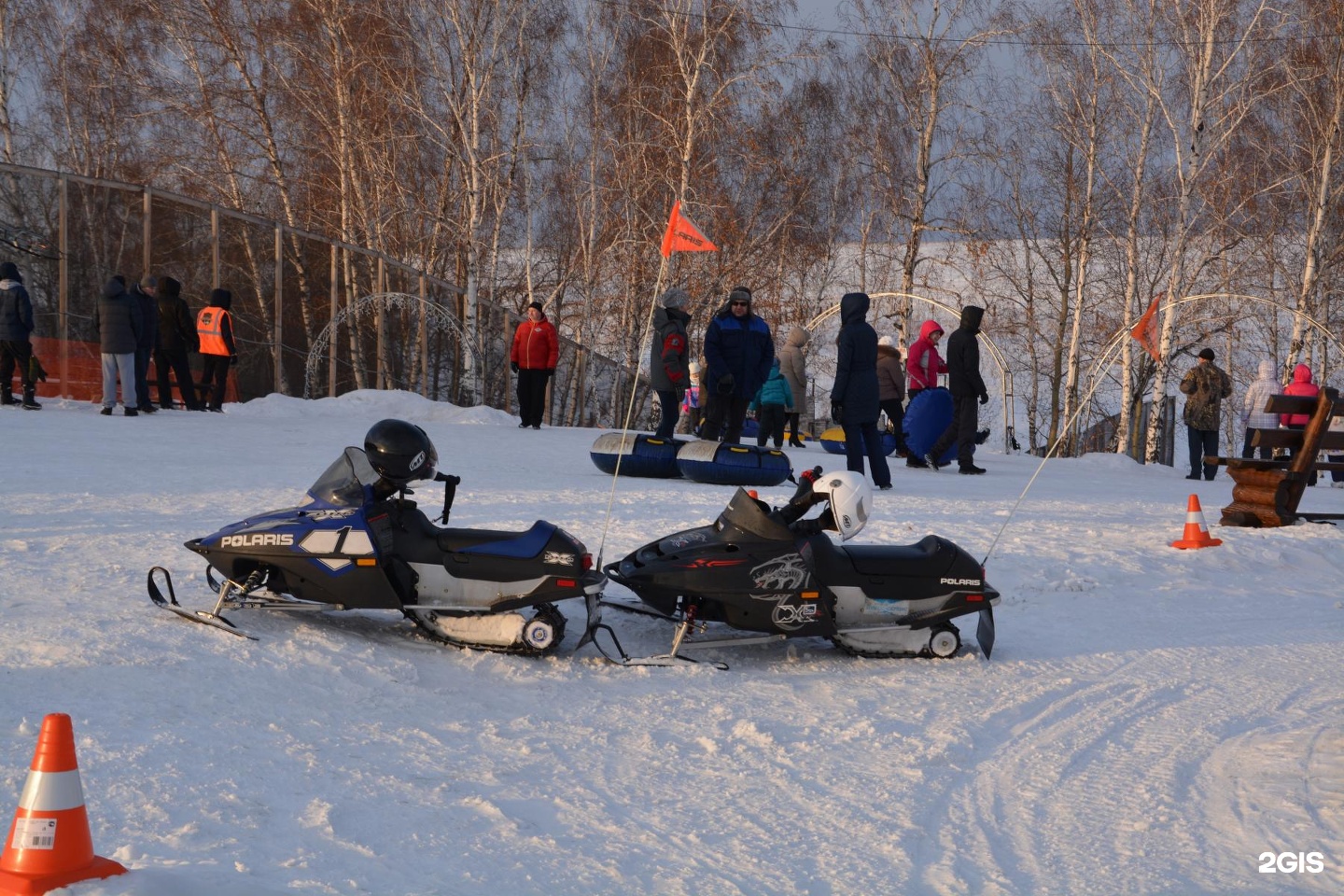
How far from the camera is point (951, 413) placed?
15.0 m

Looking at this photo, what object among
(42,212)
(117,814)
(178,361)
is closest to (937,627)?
(117,814)

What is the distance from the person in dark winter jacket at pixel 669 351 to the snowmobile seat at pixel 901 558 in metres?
6.17

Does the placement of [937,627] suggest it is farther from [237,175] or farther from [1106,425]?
[1106,425]

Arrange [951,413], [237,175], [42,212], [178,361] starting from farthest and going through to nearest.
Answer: [237,175] → [42,212] → [178,361] → [951,413]

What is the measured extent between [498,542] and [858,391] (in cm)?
633

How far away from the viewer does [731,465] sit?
11375mm

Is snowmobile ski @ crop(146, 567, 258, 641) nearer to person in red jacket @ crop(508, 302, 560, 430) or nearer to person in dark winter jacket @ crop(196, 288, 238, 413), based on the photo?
person in red jacket @ crop(508, 302, 560, 430)

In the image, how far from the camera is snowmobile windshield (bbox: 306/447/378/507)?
5.63m

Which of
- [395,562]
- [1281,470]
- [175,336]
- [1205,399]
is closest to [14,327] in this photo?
[175,336]

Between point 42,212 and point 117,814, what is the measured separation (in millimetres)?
17939

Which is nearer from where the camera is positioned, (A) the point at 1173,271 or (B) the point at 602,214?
(A) the point at 1173,271

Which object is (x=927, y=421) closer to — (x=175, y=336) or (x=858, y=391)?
(x=858, y=391)

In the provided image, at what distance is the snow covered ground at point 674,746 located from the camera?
11.3 ft

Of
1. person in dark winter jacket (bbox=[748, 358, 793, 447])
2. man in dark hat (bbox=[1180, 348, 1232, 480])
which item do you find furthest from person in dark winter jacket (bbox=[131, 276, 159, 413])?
man in dark hat (bbox=[1180, 348, 1232, 480])
